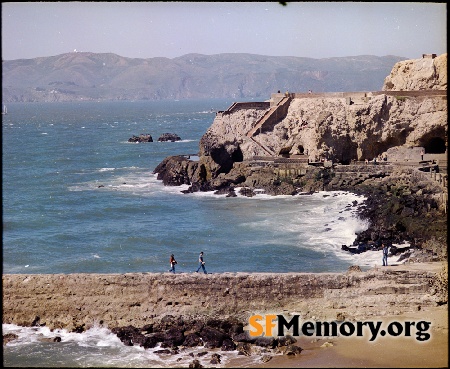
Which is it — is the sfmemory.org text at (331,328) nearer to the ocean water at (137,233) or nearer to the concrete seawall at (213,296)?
the concrete seawall at (213,296)

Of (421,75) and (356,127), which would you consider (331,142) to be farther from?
(421,75)

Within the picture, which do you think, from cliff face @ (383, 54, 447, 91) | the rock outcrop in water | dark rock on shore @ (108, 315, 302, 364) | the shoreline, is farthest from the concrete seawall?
cliff face @ (383, 54, 447, 91)

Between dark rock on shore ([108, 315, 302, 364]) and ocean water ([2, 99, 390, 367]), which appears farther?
ocean water ([2, 99, 390, 367])

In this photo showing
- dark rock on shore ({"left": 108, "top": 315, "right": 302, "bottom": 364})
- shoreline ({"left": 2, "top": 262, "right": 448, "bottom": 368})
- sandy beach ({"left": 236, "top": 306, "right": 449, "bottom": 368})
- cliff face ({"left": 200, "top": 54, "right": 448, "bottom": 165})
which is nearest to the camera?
sandy beach ({"left": 236, "top": 306, "right": 449, "bottom": 368})

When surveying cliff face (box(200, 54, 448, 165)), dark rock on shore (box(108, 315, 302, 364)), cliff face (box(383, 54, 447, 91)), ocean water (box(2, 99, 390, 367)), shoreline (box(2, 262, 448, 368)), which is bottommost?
ocean water (box(2, 99, 390, 367))

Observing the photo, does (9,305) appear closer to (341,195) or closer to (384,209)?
(384,209)

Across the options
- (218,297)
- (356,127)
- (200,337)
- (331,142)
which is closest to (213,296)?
(218,297)

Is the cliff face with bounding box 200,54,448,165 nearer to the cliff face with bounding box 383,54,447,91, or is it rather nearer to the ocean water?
the cliff face with bounding box 383,54,447,91
